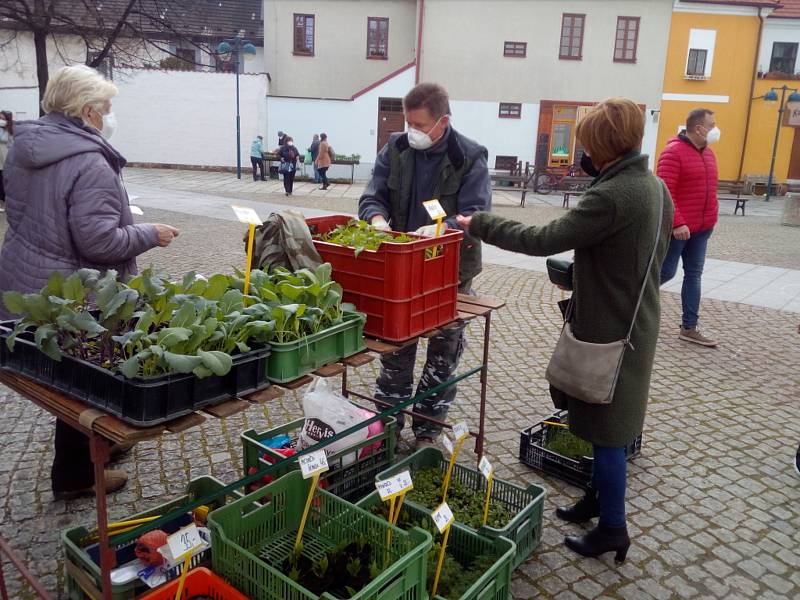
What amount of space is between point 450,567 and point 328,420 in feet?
2.77

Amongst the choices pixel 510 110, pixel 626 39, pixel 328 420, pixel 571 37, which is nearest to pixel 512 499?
pixel 328 420

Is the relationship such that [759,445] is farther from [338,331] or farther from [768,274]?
[768,274]

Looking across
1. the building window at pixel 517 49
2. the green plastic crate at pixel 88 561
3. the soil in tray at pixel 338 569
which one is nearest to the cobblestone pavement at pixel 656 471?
the green plastic crate at pixel 88 561

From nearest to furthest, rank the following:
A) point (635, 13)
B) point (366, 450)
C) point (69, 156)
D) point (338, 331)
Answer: point (338, 331) < point (69, 156) < point (366, 450) < point (635, 13)

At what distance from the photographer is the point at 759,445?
4.23m

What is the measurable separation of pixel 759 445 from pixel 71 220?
13.3 ft

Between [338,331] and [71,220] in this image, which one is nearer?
[338,331]

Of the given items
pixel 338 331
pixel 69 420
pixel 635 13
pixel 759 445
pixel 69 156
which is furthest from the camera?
pixel 635 13

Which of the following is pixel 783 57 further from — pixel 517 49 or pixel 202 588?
pixel 202 588

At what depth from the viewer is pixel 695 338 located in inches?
245

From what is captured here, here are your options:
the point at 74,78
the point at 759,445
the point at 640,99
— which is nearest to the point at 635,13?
the point at 640,99

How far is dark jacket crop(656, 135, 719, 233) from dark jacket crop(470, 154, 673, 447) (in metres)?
3.34

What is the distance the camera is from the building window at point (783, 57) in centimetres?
2703

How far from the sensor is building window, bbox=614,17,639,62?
25422 mm
